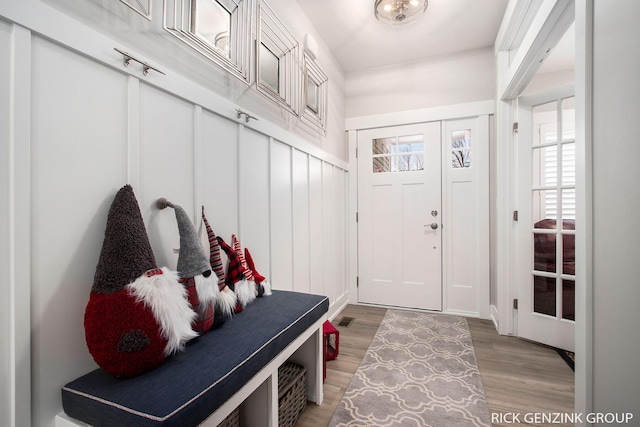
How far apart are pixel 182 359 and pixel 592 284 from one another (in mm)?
1468

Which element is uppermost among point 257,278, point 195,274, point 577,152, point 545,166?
point 545,166

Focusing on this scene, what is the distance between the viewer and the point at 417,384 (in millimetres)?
1732

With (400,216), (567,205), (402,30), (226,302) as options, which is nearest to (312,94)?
(402,30)

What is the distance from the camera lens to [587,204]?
42.3 inches

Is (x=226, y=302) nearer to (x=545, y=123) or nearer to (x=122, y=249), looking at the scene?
(x=122, y=249)

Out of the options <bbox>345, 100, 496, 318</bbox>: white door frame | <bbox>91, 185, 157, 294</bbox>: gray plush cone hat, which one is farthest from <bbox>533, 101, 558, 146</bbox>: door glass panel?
<bbox>91, 185, 157, 294</bbox>: gray plush cone hat

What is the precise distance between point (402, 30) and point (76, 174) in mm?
2715

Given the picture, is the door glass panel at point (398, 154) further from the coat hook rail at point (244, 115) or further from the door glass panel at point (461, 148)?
the coat hook rail at point (244, 115)

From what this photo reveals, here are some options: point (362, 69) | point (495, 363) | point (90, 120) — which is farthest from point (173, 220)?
point (362, 69)

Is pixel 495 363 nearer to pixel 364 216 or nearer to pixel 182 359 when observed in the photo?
pixel 364 216

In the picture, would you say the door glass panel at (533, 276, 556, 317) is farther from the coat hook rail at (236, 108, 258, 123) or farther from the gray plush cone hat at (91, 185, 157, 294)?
the gray plush cone hat at (91, 185, 157, 294)

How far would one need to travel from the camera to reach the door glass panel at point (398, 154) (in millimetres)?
3064

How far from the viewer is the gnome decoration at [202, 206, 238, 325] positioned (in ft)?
3.92

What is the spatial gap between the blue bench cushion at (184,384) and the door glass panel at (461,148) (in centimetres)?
255
